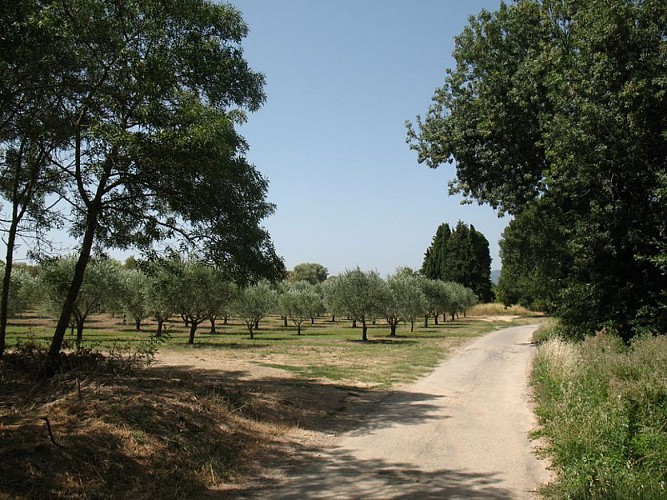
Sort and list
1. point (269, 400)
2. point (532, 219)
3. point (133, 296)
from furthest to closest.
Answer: point (133, 296), point (532, 219), point (269, 400)

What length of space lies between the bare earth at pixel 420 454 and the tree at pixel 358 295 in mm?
24835

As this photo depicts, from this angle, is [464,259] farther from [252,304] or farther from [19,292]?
[19,292]

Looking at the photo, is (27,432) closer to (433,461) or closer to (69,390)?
(69,390)

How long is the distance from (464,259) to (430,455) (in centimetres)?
9076

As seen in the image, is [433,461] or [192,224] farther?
[192,224]

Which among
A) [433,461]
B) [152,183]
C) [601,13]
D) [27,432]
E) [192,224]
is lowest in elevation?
[433,461]

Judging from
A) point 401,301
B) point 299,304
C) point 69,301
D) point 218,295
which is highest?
point 218,295

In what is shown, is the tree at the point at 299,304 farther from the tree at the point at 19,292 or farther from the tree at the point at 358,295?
the tree at the point at 19,292

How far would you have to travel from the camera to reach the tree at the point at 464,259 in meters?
94.9

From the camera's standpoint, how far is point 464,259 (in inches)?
3750

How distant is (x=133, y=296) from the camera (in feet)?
132

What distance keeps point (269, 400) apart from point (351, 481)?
511cm

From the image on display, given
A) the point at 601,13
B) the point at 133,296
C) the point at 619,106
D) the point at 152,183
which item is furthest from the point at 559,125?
the point at 133,296

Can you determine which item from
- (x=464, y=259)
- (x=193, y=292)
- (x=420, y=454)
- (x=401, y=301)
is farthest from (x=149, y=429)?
(x=464, y=259)
